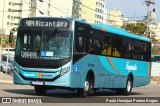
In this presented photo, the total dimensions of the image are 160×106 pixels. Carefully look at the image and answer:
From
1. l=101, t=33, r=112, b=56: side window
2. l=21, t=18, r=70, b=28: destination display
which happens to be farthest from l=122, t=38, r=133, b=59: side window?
l=21, t=18, r=70, b=28: destination display

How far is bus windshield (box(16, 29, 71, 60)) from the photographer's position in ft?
61.5

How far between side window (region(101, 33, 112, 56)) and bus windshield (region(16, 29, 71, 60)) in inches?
132

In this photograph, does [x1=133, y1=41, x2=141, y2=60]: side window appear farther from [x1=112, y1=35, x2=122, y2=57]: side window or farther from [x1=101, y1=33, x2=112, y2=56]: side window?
Answer: [x1=101, y1=33, x2=112, y2=56]: side window

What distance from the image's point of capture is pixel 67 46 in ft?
61.5

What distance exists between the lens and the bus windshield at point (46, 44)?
18750 millimetres

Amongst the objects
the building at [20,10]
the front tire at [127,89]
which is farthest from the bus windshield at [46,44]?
the building at [20,10]

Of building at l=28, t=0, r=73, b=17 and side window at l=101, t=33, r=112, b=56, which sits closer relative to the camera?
side window at l=101, t=33, r=112, b=56

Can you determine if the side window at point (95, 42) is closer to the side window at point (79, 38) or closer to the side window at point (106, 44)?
the side window at point (106, 44)

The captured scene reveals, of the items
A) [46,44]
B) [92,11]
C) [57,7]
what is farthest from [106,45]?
[92,11]

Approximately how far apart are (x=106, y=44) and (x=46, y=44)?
418cm

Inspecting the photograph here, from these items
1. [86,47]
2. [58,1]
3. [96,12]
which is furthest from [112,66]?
[96,12]

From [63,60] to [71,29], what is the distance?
134 cm

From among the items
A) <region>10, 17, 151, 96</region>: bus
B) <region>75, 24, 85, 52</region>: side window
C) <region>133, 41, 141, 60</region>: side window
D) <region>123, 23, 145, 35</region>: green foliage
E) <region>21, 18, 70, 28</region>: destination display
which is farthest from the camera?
<region>123, 23, 145, 35</region>: green foliage

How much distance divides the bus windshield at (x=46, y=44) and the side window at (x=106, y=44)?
11.0ft
